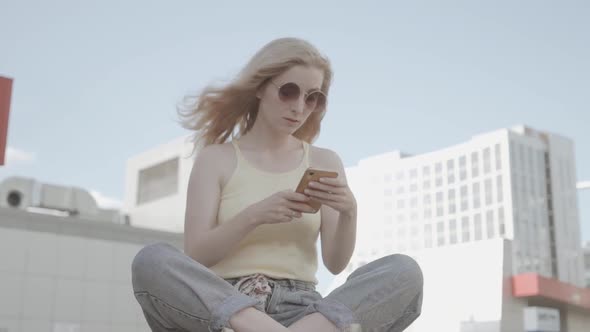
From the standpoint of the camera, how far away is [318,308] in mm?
1718

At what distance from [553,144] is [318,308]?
70.4 metres

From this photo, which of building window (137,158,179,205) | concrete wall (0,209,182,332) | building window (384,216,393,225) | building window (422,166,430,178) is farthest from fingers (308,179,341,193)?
building window (384,216,393,225)

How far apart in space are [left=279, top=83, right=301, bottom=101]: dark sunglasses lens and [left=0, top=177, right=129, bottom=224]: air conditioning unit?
15002 mm

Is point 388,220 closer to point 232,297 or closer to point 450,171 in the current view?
point 450,171

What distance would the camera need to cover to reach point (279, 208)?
6.15 ft

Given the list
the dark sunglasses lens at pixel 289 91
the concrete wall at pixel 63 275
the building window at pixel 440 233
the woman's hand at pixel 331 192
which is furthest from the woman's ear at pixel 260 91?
the building window at pixel 440 233

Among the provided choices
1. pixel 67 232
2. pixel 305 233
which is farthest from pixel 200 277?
pixel 67 232

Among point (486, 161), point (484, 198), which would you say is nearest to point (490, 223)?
point (484, 198)

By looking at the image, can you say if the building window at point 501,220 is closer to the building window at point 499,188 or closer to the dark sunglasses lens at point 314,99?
the building window at point 499,188

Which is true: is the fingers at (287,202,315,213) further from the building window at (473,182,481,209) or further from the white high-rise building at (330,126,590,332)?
the building window at (473,182,481,209)

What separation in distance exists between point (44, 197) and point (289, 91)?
1520 centimetres

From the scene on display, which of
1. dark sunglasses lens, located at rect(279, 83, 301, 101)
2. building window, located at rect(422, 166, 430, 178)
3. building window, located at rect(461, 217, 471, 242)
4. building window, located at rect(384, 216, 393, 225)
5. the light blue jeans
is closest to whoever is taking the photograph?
the light blue jeans

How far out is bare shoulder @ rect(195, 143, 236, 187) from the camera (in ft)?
7.20

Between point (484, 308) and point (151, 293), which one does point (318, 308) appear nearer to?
point (151, 293)
